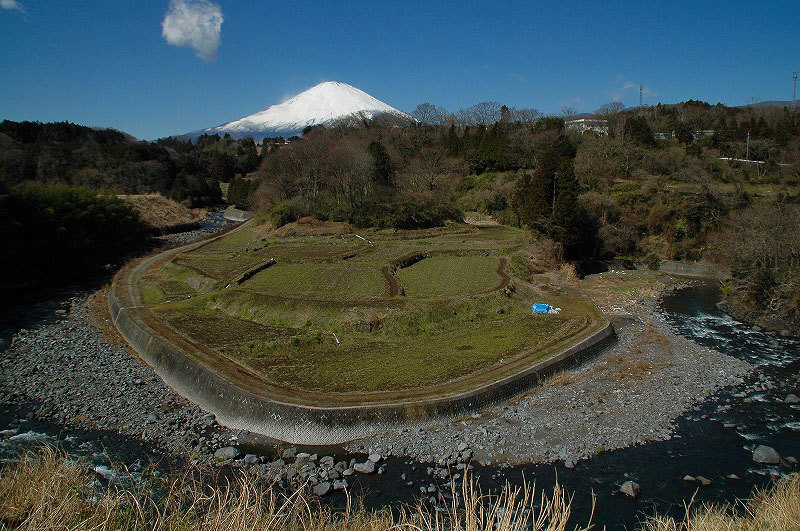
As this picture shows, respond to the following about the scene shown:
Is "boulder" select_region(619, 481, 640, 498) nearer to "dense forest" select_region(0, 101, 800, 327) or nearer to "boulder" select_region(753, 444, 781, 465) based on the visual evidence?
"boulder" select_region(753, 444, 781, 465)

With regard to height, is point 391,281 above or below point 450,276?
above

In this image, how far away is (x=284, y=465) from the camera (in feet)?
39.2

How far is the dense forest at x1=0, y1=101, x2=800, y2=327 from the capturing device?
29766 mm

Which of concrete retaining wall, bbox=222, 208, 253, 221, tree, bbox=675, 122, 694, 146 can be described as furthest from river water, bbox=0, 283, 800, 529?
concrete retaining wall, bbox=222, 208, 253, 221

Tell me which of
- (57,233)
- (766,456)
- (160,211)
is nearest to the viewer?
(766,456)

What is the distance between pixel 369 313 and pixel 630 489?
11.7 m

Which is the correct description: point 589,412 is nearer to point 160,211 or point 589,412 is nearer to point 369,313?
point 369,313

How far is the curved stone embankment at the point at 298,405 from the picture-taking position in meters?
13.1

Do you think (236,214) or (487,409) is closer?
(487,409)

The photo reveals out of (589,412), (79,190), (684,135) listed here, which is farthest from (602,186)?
(79,190)

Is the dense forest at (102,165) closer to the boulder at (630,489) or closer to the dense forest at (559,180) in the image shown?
the dense forest at (559,180)

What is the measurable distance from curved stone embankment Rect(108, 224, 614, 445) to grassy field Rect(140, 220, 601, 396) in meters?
0.57

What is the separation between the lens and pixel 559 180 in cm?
3250

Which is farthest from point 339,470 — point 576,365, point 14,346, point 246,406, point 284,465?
point 14,346
